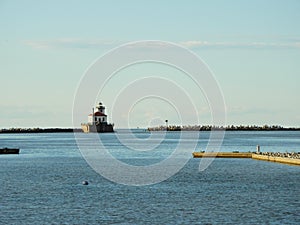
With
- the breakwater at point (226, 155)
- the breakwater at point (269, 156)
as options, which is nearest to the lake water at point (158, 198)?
the breakwater at point (269, 156)

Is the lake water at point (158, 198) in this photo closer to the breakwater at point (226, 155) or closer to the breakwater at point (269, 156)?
the breakwater at point (269, 156)

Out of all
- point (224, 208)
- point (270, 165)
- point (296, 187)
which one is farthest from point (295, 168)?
point (224, 208)

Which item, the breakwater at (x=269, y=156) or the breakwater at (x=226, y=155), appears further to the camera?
the breakwater at (x=226, y=155)

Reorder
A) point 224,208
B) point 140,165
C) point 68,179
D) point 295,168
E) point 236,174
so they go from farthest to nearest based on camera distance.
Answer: point 140,165 → point 295,168 → point 236,174 → point 68,179 → point 224,208

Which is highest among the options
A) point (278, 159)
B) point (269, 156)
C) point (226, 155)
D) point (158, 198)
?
point (226, 155)

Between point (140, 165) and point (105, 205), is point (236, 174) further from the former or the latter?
point (105, 205)

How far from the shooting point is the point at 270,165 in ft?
282

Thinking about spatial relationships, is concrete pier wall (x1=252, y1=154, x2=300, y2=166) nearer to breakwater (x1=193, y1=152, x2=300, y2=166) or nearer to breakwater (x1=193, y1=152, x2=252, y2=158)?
breakwater (x1=193, y1=152, x2=300, y2=166)

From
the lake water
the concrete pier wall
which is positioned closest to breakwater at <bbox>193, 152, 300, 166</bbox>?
the concrete pier wall

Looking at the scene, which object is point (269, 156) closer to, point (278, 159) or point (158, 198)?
point (278, 159)

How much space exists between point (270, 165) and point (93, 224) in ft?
161

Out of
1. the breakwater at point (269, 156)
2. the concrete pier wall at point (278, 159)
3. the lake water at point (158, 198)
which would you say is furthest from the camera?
the breakwater at point (269, 156)

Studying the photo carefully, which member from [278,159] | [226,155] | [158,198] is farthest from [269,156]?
[158,198]

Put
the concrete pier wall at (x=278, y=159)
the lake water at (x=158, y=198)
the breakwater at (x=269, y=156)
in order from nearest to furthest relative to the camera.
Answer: the lake water at (x=158, y=198), the concrete pier wall at (x=278, y=159), the breakwater at (x=269, y=156)
